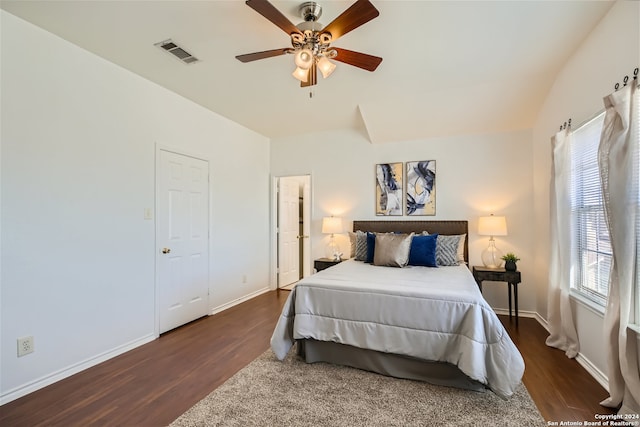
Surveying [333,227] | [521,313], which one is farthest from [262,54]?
[521,313]

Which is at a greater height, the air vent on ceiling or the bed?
the air vent on ceiling

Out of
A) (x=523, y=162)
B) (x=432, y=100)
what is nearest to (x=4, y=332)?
(x=432, y=100)

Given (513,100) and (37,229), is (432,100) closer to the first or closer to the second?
(513,100)

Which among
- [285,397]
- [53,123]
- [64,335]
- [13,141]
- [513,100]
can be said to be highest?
[513,100]

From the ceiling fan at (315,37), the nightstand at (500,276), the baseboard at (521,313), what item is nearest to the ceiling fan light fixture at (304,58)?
the ceiling fan at (315,37)

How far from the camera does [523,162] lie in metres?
3.84

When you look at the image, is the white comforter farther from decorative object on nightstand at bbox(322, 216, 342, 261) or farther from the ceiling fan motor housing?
the ceiling fan motor housing

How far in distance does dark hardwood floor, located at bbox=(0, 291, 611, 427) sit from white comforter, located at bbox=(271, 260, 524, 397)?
0.41 meters

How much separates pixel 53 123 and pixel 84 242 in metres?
0.98

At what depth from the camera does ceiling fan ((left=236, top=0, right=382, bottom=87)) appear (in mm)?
1798

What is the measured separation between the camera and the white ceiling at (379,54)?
6.88 feet

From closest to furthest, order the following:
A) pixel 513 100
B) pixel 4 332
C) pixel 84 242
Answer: pixel 4 332, pixel 84 242, pixel 513 100

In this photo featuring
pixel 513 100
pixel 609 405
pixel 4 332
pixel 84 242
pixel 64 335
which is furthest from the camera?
pixel 513 100

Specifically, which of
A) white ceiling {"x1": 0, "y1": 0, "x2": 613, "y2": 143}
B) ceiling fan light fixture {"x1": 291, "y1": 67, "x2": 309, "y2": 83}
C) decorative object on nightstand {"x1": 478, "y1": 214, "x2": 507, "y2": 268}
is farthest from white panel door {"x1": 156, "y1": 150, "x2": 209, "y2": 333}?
decorative object on nightstand {"x1": 478, "y1": 214, "x2": 507, "y2": 268}
